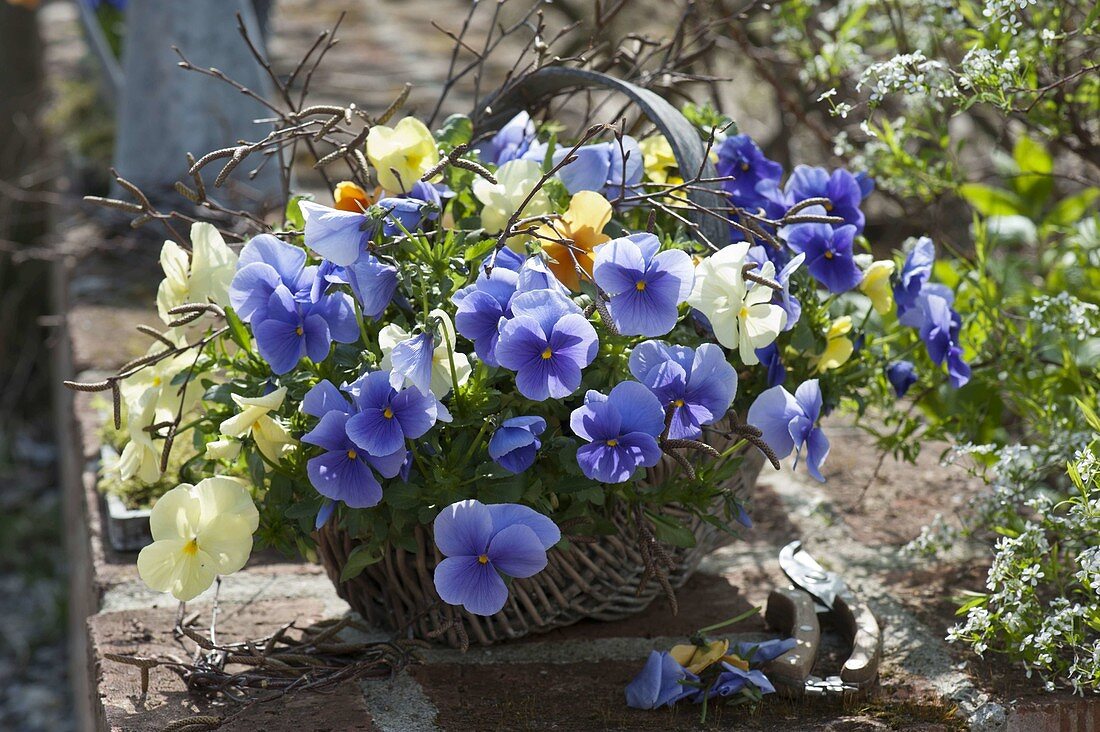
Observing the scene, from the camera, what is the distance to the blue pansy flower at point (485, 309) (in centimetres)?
107

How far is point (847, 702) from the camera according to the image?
124cm

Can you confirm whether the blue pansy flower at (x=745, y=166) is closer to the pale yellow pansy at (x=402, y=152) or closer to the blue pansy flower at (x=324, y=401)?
the pale yellow pansy at (x=402, y=152)

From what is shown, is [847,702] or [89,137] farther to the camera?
[89,137]

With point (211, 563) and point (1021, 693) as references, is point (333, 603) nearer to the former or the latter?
point (211, 563)

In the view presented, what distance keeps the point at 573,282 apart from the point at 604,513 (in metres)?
0.24

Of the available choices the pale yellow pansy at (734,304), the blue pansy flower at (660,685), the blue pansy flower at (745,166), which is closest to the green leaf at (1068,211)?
the blue pansy flower at (745,166)

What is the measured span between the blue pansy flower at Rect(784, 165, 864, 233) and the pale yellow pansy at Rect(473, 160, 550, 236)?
317 mm

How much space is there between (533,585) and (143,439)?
0.43 meters

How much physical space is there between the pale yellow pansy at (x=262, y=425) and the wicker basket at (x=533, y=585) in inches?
4.6

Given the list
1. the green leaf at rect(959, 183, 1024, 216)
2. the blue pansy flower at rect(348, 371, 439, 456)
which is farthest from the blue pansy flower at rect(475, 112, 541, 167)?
the green leaf at rect(959, 183, 1024, 216)

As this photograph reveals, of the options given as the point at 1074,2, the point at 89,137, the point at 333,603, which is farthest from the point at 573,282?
the point at 89,137

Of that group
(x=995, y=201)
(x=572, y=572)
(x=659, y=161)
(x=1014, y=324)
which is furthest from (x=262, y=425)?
(x=995, y=201)

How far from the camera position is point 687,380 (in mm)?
1110

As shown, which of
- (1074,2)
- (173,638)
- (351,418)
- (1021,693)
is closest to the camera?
(351,418)
